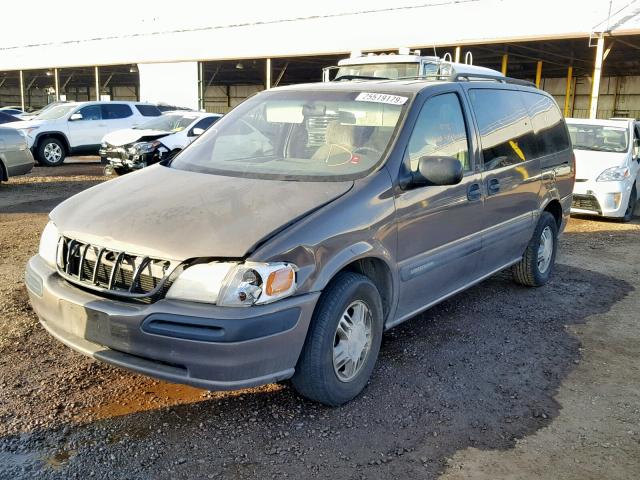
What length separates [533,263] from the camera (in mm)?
5477

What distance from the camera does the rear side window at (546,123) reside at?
208 inches

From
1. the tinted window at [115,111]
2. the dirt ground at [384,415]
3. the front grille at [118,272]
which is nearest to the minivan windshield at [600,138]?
the dirt ground at [384,415]

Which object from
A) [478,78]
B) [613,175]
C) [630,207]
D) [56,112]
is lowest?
[630,207]

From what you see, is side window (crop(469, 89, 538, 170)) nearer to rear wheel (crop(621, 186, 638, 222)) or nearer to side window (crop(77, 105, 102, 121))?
rear wheel (crop(621, 186, 638, 222))

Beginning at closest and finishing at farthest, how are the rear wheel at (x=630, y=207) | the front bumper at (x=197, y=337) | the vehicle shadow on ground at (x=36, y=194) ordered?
the front bumper at (x=197, y=337)
the vehicle shadow on ground at (x=36, y=194)
the rear wheel at (x=630, y=207)

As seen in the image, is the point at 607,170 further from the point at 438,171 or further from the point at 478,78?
the point at 438,171

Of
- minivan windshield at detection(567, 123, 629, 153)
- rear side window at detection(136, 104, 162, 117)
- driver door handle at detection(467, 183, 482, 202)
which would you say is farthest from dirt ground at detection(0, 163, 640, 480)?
rear side window at detection(136, 104, 162, 117)

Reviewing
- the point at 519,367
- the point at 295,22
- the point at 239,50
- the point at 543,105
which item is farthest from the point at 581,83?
the point at 519,367

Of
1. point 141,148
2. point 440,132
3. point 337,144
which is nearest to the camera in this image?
point 337,144

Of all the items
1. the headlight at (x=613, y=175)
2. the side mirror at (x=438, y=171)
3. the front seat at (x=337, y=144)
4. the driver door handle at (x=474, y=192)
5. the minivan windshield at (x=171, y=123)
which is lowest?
the headlight at (x=613, y=175)

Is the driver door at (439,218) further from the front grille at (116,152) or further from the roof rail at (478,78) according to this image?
the front grille at (116,152)

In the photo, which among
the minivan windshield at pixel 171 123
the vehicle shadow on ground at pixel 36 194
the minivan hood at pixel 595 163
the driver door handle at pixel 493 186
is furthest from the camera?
the minivan windshield at pixel 171 123

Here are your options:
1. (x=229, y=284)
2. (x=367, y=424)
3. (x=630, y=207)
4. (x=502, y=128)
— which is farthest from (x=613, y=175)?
(x=229, y=284)

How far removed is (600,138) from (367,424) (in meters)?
8.55
